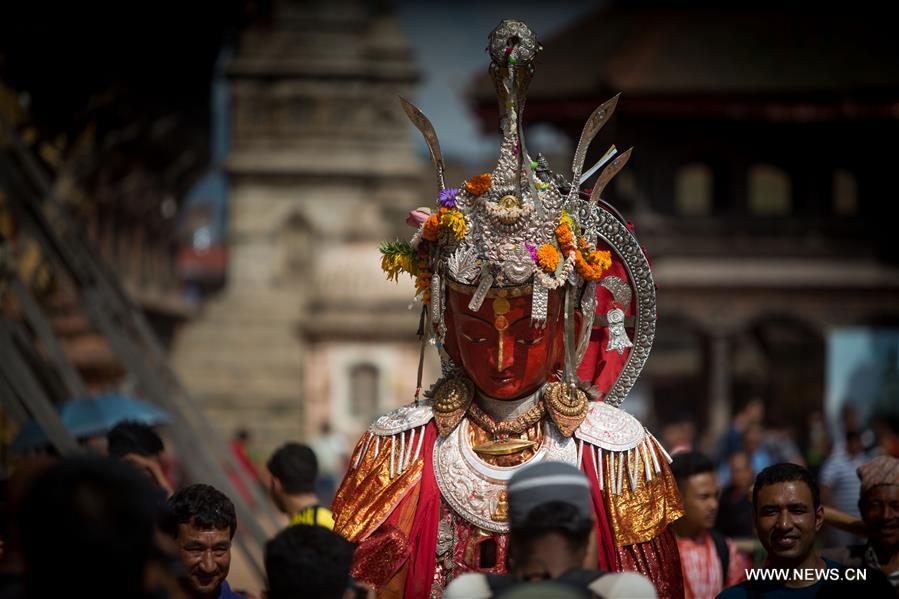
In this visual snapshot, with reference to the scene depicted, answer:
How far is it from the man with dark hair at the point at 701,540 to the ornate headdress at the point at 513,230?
5.59ft

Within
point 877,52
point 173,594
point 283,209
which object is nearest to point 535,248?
point 173,594

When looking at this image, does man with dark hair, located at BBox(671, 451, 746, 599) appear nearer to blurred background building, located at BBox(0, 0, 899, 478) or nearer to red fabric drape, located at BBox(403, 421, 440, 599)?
red fabric drape, located at BBox(403, 421, 440, 599)

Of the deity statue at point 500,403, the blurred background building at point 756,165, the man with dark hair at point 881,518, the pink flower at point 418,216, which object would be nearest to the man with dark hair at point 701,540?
the man with dark hair at point 881,518

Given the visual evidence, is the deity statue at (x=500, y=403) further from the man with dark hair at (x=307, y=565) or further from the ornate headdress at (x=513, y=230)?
the man with dark hair at (x=307, y=565)

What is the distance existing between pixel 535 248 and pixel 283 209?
3782 cm

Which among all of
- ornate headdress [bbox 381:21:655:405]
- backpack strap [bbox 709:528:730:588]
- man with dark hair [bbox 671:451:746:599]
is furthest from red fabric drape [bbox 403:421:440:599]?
backpack strap [bbox 709:528:730:588]

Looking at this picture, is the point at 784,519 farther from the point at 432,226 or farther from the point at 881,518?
the point at 432,226

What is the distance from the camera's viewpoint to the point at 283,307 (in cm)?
3572

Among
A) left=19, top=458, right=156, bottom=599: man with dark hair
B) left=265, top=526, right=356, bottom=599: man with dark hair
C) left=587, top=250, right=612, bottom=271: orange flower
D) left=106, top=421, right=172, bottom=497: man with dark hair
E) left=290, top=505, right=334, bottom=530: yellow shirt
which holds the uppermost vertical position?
left=587, top=250, right=612, bottom=271: orange flower

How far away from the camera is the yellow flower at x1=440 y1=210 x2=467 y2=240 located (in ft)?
16.8

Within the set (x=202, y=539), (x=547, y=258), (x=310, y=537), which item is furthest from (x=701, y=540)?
(x=310, y=537)

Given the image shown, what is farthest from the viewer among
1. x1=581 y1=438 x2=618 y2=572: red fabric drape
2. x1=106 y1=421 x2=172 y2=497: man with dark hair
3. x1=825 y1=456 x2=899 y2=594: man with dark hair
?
x1=106 y1=421 x2=172 y2=497: man with dark hair

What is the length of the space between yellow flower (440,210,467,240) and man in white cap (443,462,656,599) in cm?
167

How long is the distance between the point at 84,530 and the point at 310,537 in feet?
3.56
